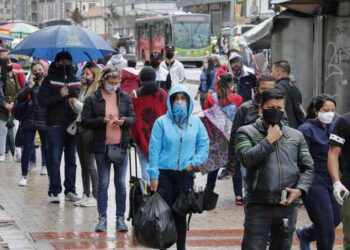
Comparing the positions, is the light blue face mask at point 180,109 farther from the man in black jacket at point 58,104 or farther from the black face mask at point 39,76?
the black face mask at point 39,76

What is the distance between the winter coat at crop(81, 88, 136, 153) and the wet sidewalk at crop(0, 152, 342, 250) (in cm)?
96

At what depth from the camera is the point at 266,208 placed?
7332 mm

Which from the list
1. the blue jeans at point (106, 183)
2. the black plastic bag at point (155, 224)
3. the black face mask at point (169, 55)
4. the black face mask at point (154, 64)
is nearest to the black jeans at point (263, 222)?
the black plastic bag at point (155, 224)

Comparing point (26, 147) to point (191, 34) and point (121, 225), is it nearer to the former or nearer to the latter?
point (121, 225)

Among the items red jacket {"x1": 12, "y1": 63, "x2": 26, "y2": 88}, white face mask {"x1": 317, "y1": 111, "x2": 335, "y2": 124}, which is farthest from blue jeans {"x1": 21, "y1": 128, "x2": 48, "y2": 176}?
white face mask {"x1": 317, "y1": 111, "x2": 335, "y2": 124}

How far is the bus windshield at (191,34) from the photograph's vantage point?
5753 centimetres

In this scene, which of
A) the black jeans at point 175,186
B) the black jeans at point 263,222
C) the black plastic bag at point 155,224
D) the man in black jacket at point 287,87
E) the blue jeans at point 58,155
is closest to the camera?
the black jeans at point 263,222

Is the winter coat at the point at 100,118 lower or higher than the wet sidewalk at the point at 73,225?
higher

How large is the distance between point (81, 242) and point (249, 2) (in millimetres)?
76337

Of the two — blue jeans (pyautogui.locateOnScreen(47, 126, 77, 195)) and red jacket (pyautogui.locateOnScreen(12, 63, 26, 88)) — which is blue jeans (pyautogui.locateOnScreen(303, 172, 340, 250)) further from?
red jacket (pyautogui.locateOnScreen(12, 63, 26, 88))

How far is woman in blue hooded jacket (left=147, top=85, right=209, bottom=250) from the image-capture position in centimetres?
899

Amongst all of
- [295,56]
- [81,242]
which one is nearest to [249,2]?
[295,56]

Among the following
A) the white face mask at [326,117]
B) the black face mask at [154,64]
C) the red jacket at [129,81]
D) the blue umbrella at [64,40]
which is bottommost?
the red jacket at [129,81]

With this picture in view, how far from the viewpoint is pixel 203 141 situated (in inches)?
361
